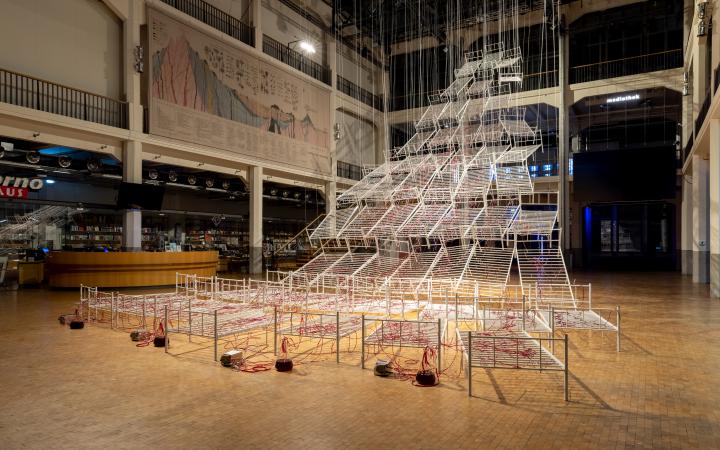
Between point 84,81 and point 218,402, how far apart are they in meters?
14.8

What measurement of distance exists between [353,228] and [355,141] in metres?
13.4

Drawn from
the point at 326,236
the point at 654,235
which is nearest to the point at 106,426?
the point at 326,236

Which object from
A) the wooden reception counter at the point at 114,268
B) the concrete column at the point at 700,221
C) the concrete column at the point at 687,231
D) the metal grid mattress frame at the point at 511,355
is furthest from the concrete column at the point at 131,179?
the concrete column at the point at 687,231

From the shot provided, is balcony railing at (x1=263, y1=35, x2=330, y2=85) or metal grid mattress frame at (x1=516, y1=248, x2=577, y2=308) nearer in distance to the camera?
metal grid mattress frame at (x1=516, y1=248, x2=577, y2=308)

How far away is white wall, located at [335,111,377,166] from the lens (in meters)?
28.4

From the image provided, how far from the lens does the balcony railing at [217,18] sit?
1964cm

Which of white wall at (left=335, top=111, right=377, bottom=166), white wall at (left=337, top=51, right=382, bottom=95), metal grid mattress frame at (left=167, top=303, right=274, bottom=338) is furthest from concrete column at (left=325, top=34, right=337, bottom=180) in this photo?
metal grid mattress frame at (left=167, top=303, right=274, bottom=338)

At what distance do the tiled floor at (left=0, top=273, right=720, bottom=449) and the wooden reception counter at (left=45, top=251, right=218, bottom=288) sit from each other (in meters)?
8.04

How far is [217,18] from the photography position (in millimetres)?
21078

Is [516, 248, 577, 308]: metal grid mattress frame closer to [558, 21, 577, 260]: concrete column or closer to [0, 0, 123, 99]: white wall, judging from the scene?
[558, 21, 577, 260]: concrete column

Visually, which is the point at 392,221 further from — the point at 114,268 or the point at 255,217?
the point at 114,268

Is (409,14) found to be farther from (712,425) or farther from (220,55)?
(712,425)

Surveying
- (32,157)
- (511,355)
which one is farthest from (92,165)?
(511,355)

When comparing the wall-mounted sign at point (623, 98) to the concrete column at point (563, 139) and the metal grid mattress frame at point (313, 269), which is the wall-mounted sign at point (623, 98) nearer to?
the concrete column at point (563, 139)
